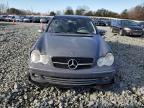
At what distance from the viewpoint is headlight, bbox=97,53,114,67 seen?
5684mm

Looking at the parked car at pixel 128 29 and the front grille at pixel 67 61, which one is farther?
the parked car at pixel 128 29

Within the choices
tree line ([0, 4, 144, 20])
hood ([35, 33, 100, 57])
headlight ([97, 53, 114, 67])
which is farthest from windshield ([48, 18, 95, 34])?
tree line ([0, 4, 144, 20])

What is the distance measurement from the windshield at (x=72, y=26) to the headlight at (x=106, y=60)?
5.33 ft

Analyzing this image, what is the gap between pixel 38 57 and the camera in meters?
5.77

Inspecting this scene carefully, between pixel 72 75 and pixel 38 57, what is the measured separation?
838 mm

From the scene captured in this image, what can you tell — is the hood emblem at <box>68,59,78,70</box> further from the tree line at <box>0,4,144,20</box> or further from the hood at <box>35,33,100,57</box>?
the tree line at <box>0,4,144,20</box>

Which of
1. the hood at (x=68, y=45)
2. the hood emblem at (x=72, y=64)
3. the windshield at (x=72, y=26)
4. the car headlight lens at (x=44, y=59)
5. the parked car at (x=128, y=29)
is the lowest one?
the parked car at (x=128, y=29)

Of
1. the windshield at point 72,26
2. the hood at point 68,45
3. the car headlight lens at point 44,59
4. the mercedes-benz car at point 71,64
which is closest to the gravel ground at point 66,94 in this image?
the mercedes-benz car at point 71,64

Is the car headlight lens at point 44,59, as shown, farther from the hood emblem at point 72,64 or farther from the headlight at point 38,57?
the hood emblem at point 72,64

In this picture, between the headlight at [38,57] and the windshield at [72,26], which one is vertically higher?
the windshield at [72,26]

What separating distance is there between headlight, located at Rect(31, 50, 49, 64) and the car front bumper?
136 mm

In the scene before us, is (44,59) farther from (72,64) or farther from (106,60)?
(106,60)

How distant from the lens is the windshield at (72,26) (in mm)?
7293

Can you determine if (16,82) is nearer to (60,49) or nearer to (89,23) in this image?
(60,49)
